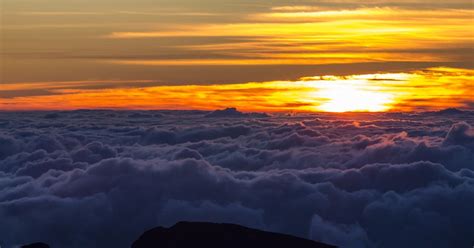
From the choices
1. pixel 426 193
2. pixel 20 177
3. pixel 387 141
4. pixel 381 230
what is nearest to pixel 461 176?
pixel 426 193

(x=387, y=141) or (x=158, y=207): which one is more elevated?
(x=387, y=141)

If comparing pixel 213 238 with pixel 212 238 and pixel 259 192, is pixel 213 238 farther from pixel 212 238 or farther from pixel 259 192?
pixel 259 192

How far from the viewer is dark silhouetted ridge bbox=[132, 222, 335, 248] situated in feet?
313

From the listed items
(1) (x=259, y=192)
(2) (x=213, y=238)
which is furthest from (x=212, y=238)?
(1) (x=259, y=192)

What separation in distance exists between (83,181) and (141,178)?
919cm

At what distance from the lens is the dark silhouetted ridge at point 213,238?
9550cm

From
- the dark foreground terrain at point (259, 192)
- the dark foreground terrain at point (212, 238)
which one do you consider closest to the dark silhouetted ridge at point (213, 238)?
the dark foreground terrain at point (212, 238)

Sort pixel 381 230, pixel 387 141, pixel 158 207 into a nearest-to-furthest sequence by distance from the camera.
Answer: pixel 381 230, pixel 158 207, pixel 387 141

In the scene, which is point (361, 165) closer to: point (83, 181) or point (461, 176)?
point (461, 176)

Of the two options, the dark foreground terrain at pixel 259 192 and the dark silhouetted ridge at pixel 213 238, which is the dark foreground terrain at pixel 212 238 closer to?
the dark silhouetted ridge at pixel 213 238

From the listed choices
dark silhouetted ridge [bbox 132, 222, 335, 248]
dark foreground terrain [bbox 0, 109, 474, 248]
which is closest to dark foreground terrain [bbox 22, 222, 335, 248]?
dark silhouetted ridge [bbox 132, 222, 335, 248]

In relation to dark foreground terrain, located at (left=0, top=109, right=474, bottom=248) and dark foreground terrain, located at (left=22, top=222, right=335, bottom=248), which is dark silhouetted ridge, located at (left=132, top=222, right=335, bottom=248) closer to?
dark foreground terrain, located at (left=22, top=222, right=335, bottom=248)

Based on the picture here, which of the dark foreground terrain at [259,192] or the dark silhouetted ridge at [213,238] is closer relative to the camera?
the dark silhouetted ridge at [213,238]

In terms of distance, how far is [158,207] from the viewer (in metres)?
134
